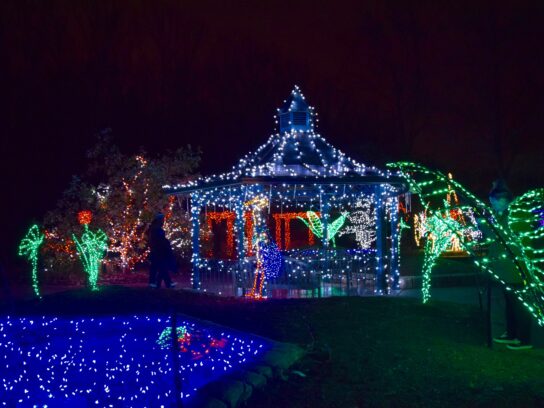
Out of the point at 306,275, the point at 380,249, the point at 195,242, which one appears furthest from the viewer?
the point at 195,242

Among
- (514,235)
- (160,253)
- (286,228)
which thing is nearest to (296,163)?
(160,253)

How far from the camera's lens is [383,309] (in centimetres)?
974

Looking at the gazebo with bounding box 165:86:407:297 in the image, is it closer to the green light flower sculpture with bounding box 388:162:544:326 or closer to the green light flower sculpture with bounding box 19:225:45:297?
the green light flower sculpture with bounding box 19:225:45:297

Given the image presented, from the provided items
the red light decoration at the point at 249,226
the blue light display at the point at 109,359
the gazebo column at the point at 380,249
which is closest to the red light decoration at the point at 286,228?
the red light decoration at the point at 249,226

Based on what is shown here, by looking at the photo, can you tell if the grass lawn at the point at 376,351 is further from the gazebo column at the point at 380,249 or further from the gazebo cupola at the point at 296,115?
the gazebo cupola at the point at 296,115

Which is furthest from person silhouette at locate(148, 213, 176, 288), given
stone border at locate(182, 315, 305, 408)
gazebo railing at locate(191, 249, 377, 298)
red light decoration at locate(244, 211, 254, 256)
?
stone border at locate(182, 315, 305, 408)

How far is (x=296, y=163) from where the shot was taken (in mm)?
14914

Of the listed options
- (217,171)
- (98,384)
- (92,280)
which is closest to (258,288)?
(92,280)

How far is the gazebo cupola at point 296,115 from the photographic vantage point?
15836mm

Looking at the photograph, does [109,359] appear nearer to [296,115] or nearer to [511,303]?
[511,303]

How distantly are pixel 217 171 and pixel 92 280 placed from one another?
14.9m

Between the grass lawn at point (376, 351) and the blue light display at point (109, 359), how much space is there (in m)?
0.47

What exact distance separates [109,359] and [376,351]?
10.1ft

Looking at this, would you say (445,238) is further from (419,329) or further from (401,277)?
(401,277)
